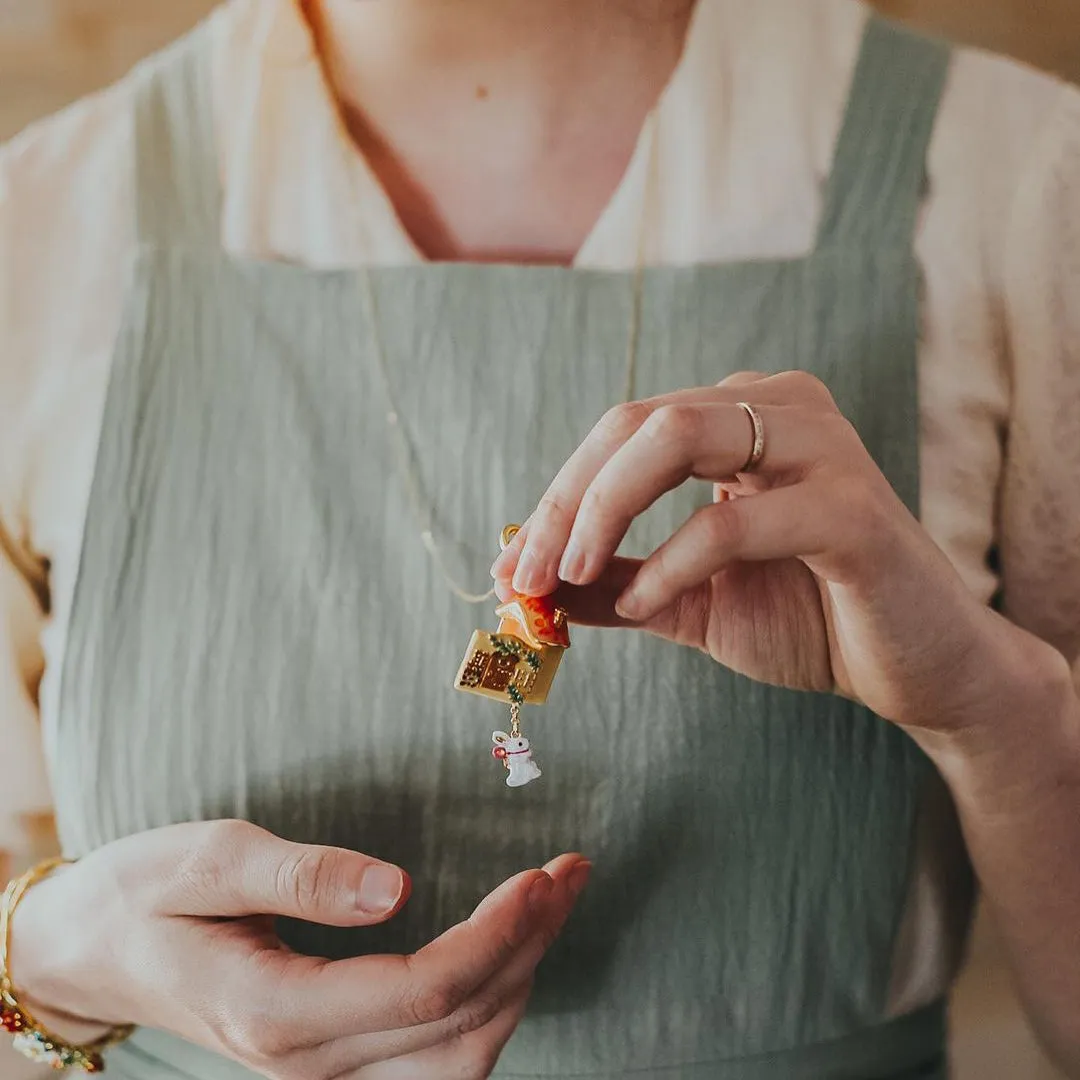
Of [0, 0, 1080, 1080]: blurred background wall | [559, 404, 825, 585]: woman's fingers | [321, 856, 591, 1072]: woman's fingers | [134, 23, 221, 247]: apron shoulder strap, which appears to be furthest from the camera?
[0, 0, 1080, 1080]: blurred background wall

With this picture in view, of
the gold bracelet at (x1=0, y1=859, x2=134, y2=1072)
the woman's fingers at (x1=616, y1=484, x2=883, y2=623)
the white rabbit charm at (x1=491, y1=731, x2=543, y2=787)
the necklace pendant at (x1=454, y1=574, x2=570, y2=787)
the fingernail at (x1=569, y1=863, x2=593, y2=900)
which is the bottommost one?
the gold bracelet at (x1=0, y1=859, x2=134, y2=1072)

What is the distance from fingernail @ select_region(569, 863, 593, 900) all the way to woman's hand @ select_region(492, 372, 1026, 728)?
0.43 feet

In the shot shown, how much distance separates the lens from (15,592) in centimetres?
69

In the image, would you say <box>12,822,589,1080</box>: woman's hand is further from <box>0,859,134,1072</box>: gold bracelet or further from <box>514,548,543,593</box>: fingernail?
<box>514,548,543,593</box>: fingernail

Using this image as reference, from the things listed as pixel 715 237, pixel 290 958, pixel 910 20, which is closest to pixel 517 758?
pixel 290 958

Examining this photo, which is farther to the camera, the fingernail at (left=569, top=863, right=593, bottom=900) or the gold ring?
the fingernail at (left=569, top=863, right=593, bottom=900)

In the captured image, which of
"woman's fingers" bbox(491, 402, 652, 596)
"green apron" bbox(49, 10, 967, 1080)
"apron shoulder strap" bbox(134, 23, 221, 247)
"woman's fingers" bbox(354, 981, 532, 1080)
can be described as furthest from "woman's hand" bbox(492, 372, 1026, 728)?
"apron shoulder strap" bbox(134, 23, 221, 247)

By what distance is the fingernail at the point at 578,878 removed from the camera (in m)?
0.58

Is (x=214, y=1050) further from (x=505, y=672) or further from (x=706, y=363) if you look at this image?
(x=706, y=363)

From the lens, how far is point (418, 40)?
0.68 m

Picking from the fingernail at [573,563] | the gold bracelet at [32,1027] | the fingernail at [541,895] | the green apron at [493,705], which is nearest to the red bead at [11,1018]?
the gold bracelet at [32,1027]

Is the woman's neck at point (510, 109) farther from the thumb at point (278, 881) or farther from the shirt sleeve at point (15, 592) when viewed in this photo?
the thumb at point (278, 881)

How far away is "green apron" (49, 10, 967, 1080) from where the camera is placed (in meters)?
0.63

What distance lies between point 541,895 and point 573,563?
0.18 metres
